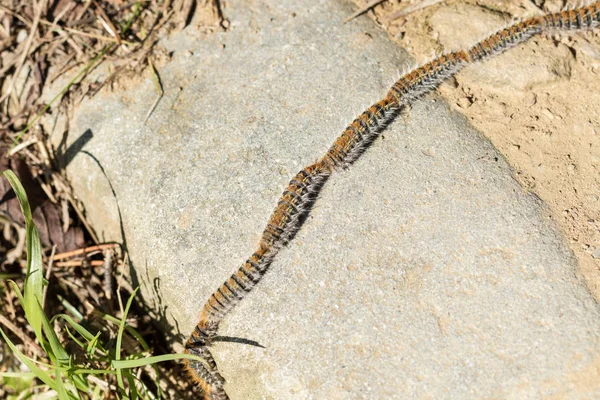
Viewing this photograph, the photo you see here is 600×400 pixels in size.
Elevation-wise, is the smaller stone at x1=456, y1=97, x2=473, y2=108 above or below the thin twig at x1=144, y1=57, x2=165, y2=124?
above

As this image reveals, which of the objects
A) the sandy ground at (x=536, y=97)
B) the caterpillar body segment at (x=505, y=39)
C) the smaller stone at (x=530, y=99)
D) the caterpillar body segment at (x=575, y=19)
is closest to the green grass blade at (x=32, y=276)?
the sandy ground at (x=536, y=97)

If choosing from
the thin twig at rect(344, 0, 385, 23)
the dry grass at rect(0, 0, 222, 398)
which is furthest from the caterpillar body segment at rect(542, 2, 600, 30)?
the dry grass at rect(0, 0, 222, 398)

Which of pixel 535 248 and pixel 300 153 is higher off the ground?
pixel 535 248

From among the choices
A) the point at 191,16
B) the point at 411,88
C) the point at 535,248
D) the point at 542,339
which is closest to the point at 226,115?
the point at 191,16

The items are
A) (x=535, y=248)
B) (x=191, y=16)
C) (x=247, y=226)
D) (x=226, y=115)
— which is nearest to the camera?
(x=535, y=248)

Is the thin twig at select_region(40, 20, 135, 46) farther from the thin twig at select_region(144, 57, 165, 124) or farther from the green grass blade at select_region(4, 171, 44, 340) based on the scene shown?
the green grass blade at select_region(4, 171, 44, 340)

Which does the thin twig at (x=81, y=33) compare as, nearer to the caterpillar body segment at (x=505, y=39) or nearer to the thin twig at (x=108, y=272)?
the thin twig at (x=108, y=272)

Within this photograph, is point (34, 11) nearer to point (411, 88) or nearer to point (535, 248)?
point (411, 88)
